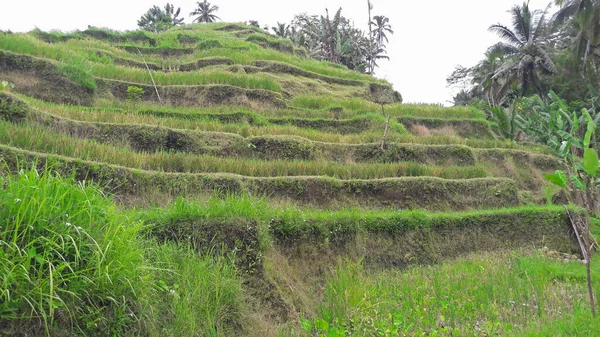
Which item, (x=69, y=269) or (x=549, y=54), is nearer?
(x=69, y=269)

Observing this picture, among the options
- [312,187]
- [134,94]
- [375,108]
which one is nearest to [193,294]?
[312,187]

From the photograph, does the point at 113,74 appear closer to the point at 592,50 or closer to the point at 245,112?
the point at 245,112

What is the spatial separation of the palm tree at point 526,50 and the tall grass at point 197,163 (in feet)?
65.7

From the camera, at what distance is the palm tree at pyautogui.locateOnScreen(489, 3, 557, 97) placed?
27.0 metres

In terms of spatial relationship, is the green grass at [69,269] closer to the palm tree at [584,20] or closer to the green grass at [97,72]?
the green grass at [97,72]

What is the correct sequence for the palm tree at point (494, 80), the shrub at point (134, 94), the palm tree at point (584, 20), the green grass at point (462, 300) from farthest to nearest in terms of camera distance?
the palm tree at point (494, 80)
the palm tree at point (584, 20)
the shrub at point (134, 94)
the green grass at point (462, 300)

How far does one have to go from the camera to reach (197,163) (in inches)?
330

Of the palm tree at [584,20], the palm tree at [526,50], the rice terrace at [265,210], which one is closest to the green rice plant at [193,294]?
the rice terrace at [265,210]

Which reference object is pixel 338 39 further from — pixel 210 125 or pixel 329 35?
pixel 210 125

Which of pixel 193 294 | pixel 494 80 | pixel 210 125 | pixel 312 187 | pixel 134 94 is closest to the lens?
pixel 193 294

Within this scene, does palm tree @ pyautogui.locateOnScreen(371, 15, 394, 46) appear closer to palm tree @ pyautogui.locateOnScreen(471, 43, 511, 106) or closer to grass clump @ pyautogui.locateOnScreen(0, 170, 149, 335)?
palm tree @ pyautogui.locateOnScreen(471, 43, 511, 106)

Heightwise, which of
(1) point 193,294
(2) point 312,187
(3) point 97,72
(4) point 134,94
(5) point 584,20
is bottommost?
(1) point 193,294

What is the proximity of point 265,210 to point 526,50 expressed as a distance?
90.7 ft

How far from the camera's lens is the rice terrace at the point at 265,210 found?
10.1 feet
